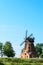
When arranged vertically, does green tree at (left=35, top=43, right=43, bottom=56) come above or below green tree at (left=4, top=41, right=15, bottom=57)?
above

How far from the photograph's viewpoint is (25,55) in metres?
68.4

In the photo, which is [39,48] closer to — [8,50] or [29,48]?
[8,50]

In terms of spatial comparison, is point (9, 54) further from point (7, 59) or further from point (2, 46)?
point (7, 59)

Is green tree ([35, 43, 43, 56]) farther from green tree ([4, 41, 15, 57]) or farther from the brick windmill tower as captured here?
the brick windmill tower

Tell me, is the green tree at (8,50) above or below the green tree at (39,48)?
below

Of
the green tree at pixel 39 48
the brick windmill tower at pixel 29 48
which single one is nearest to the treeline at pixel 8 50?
the brick windmill tower at pixel 29 48

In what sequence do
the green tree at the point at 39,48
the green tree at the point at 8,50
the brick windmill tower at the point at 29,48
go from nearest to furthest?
1. the brick windmill tower at the point at 29,48
2. the green tree at the point at 8,50
3. the green tree at the point at 39,48

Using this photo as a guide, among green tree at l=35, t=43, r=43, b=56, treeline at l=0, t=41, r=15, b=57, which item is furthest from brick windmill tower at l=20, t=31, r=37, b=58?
green tree at l=35, t=43, r=43, b=56

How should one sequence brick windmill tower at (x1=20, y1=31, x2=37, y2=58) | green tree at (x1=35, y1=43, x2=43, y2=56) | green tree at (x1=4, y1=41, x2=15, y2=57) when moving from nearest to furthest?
brick windmill tower at (x1=20, y1=31, x2=37, y2=58), green tree at (x1=4, y1=41, x2=15, y2=57), green tree at (x1=35, y1=43, x2=43, y2=56)

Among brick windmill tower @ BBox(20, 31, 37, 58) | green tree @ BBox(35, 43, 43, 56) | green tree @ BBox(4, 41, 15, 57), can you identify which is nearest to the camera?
brick windmill tower @ BBox(20, 31, 37, 58)

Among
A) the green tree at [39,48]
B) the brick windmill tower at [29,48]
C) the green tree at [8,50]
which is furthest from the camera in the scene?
the green tree at [39,48]

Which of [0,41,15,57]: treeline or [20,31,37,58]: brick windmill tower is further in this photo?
[0,41,15,57]: treeline

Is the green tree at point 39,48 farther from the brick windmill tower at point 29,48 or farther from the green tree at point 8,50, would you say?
the brick windmill tower at point 29,48

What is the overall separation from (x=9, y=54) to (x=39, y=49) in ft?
89.1
